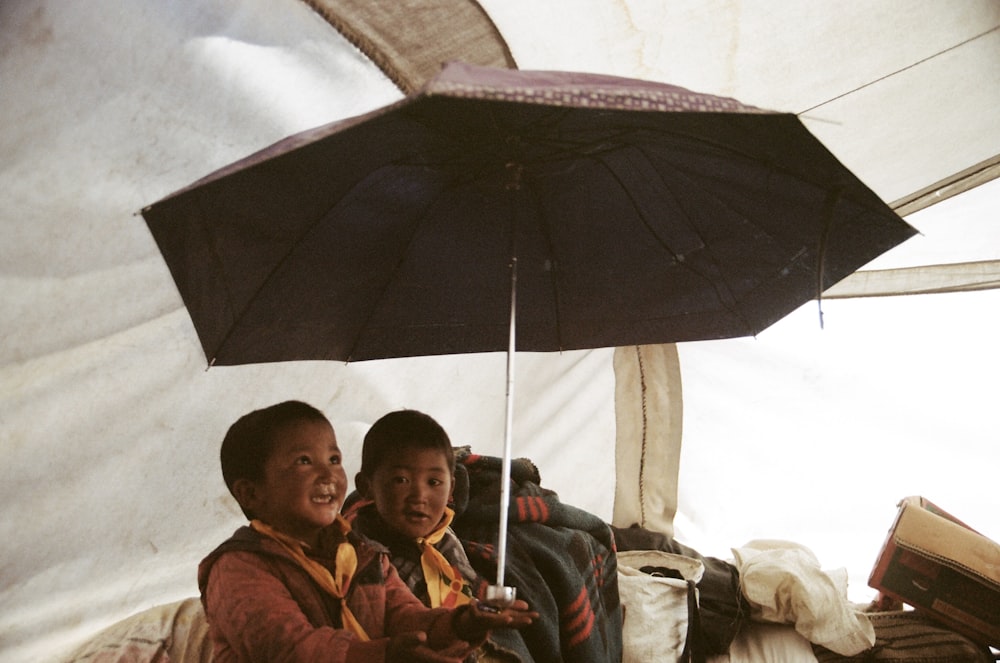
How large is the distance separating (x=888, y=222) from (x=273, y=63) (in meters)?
1.37

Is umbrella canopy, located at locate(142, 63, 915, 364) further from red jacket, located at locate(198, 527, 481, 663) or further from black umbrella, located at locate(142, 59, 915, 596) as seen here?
red jacket, located at locate(198, 527, 481, 663)

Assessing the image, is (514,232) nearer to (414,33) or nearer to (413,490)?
(413,490)

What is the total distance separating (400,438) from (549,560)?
443mm

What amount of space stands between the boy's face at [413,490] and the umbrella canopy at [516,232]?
0.25m

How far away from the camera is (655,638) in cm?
203

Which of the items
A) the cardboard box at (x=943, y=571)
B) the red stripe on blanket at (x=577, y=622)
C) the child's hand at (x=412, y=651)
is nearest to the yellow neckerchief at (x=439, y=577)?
the red stripe on blanket at (x=577, y=622)

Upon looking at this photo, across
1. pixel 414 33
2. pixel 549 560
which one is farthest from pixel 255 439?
pixel 414 33

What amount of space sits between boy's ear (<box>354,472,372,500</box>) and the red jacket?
25 cm

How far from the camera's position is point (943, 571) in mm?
2355

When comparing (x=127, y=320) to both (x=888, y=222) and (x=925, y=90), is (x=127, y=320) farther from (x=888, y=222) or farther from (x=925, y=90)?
(x=925, y=90)

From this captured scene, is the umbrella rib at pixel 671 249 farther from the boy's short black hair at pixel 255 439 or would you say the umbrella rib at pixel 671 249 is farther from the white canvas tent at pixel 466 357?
the boy's short black hair at pixel 255 439

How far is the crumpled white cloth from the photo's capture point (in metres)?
2.19

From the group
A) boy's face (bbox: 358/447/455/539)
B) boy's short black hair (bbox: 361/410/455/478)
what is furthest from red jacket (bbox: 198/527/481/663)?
boy's short black hair (bbox: 361/410/455/478)

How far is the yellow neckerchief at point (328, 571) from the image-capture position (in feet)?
4.35
